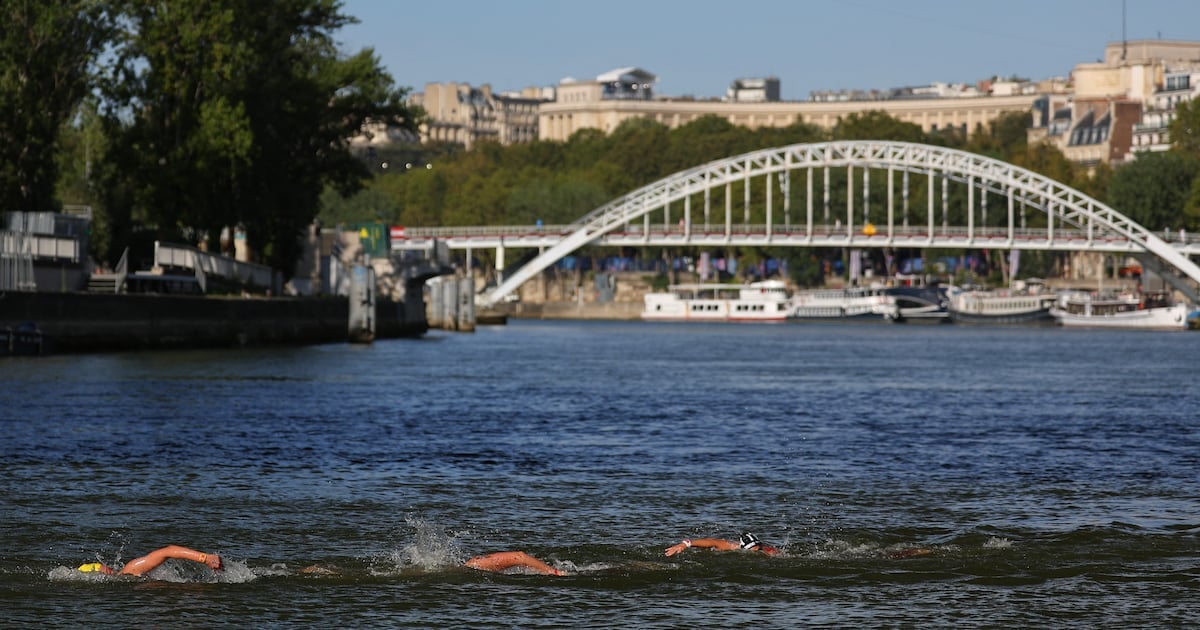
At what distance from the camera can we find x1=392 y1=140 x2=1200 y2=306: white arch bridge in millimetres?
149750

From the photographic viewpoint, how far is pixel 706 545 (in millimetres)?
21016

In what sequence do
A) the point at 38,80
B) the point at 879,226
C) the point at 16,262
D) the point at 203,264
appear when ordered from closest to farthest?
1. the point at 16,262
2. the point at 38,80
3. the point at 203,264
4. the point at 879,226

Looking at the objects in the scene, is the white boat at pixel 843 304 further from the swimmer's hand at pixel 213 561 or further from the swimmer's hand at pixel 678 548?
the swimmer's hand at pixel 213 561

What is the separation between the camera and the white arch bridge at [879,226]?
150 m

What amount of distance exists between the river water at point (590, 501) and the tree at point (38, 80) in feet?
50.9

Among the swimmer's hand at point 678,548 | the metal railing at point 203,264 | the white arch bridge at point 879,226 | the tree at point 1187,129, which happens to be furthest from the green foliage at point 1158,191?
the swimmer's hand at point 678,548

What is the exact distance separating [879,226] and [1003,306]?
20.9 m

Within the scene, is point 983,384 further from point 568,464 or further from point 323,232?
point 323,232

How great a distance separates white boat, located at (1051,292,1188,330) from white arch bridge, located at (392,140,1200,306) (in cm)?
245

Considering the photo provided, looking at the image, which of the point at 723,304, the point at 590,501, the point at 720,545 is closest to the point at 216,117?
the point at 590,501

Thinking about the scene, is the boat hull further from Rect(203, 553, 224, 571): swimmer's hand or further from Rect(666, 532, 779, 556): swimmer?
Rect(203, 553, 224, 571): swimmer's hand

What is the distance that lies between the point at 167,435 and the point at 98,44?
1524 inches

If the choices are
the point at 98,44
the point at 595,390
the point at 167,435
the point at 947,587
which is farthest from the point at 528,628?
the point at 98,44

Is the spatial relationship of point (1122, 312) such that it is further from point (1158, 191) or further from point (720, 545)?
point (720, 545)
